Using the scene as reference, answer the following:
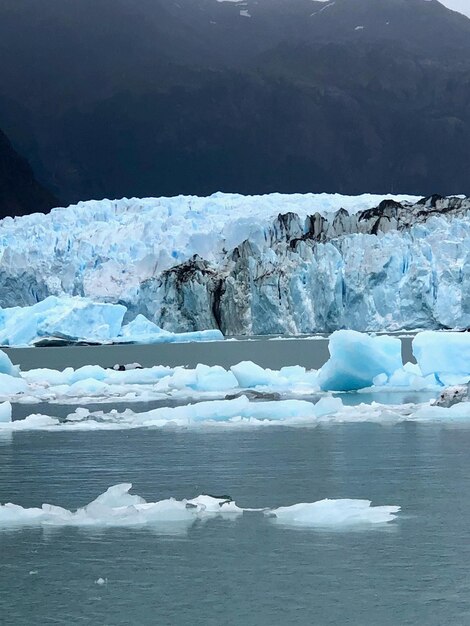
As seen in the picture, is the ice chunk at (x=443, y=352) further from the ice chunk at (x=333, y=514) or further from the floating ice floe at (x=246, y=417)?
the ice chunk at (x=333, y=514)

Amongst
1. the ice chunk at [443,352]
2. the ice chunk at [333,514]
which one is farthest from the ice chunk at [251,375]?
the ice chunk at [333,514]

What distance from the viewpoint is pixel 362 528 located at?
22.6ft

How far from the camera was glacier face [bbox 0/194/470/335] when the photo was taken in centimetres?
4178

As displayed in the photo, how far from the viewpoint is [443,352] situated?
18.8m

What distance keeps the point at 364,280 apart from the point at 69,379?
2159 centimetres

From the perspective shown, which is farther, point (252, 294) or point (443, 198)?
point (443, 198)

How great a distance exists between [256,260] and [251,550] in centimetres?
4256

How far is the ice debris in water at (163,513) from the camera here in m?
7.10

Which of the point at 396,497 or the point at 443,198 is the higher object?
the point at 443,198

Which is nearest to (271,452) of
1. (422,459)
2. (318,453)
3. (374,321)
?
(318,453)

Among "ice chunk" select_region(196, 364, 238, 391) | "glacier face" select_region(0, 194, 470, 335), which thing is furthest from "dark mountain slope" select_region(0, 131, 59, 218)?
"ice chunk" select_region(196, 364, 238, 391)

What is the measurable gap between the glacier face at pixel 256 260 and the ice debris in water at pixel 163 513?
113ft

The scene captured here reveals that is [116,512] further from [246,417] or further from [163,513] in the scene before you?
[246,417]

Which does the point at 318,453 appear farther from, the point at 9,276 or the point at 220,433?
the point at 9,276
